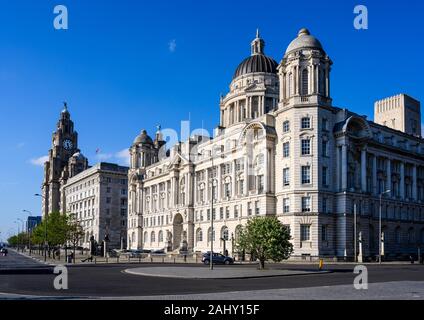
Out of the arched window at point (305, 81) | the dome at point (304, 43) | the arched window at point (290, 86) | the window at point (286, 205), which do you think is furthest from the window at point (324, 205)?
the dome at point (304, 43)

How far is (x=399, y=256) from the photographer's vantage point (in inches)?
3374

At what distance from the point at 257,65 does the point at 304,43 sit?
3719cm

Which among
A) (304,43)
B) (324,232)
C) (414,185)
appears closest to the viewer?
(324,232)

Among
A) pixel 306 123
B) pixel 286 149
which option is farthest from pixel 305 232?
pixel 306 123

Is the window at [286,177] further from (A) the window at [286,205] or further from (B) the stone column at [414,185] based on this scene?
(B) the stone column at [414,185]

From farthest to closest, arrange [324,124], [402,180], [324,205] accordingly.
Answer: [402,180]
[324,124]
[324,205]

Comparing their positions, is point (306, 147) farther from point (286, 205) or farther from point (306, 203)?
point (286, 205)

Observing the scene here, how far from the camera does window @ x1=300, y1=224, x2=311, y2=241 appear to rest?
74438 millimetres

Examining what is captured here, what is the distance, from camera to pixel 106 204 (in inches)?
5837

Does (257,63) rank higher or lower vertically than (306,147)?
higher
